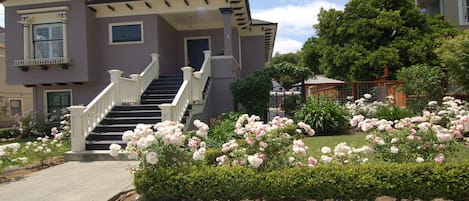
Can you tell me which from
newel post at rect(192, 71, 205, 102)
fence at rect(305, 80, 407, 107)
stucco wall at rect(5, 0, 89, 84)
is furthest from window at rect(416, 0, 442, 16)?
stucco wall at rect(5, 0, 89, 84)

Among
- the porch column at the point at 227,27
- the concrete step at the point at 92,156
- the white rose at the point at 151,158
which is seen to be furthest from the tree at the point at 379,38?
the white rose at the point at 151,158

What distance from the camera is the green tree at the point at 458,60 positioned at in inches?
448

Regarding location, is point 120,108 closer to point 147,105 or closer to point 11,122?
point 147,105

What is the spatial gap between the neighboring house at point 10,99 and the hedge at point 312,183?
23250mm

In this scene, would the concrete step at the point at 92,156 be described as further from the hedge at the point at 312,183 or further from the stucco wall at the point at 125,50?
the stucco wall at the point at 125,50

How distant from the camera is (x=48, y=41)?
13367mm

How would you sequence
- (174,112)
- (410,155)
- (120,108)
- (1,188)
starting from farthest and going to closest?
(120,108) → (174,112) → (1,188) → (410,155)

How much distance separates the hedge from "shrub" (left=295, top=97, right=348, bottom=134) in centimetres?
659

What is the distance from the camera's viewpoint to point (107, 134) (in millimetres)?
9109

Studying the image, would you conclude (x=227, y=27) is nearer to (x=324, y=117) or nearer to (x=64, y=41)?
(x=324, y=117)

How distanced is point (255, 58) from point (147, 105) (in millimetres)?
8475

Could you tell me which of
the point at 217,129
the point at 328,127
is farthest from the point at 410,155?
the point at 328,127

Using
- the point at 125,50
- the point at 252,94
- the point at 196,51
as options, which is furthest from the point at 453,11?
the point at 125,50

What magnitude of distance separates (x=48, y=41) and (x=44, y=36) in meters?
0.26
